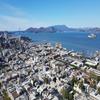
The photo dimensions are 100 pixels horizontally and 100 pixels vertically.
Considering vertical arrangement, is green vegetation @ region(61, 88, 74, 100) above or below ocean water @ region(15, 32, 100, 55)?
above

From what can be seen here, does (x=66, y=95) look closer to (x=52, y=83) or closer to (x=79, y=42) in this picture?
(x=52, y=83)

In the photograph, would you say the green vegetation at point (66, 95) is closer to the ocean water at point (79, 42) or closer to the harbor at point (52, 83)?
the harbor at point (52, 83)

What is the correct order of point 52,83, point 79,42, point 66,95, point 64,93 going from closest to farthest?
point 66,95, point 64,93, point 52,83, point 79,42

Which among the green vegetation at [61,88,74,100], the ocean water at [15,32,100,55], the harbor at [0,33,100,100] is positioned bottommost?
the ocean water at [15,32,100,55]

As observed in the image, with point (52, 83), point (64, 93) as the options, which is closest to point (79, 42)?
point (52, 83)

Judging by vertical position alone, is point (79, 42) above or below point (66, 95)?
below

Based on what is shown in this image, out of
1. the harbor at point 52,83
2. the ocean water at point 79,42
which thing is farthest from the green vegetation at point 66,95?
the ocean water at point 79,42

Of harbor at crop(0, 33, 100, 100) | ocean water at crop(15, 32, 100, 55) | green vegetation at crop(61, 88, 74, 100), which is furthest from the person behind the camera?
ocean water at crop(15, 32, 100, 55)

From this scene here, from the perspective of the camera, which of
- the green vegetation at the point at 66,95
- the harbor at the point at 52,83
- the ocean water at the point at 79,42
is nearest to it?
the green vegetation at the point at 66,95

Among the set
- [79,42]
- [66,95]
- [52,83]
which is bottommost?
[79,42]

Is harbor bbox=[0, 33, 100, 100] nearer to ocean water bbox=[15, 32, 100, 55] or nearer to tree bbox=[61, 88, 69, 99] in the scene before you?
tree bbox=[61, 88, 69, 99]

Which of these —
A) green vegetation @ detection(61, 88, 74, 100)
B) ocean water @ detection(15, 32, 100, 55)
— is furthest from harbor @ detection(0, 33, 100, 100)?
ocean water @ detection(15, 32, 100, 55)

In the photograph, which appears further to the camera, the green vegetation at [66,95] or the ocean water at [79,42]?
the ocean water at [79,42]
